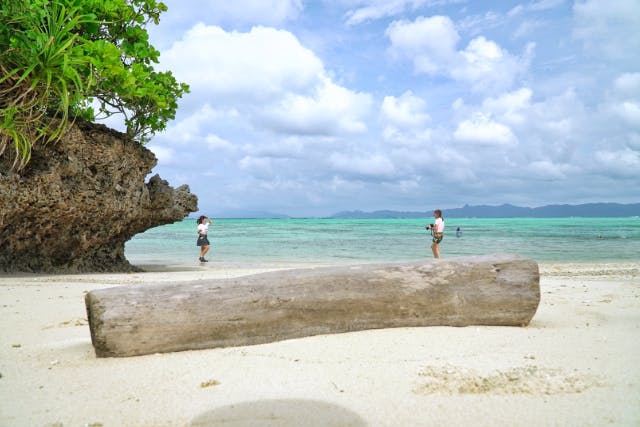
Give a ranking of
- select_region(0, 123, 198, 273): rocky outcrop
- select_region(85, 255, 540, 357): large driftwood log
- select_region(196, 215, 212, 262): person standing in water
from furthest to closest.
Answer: select_region(196, 215, 212, 262): person standing in water
select_region(0, 123, 198, 273): rocky outcrop
select_region(85, 255, 540, 357): large driftwood log

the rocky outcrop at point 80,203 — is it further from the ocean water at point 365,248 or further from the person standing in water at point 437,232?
the person standing in water at point 437,232

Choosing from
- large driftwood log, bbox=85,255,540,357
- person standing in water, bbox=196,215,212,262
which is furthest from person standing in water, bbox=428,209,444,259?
large driftwood log, bbox=85,255,540,357

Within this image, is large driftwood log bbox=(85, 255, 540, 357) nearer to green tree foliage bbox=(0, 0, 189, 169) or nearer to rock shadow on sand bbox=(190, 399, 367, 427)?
rock shadow on sand bbox=(190, 399, 367, 427)

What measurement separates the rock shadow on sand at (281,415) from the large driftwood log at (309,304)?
137 cm

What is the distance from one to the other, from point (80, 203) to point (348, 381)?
9.65m

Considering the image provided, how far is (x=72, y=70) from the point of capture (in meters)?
6.13

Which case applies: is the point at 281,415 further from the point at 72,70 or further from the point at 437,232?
the point at 437,232

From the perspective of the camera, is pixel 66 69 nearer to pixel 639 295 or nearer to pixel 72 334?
pixel 72 334

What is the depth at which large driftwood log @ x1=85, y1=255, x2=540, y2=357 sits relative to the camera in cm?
414

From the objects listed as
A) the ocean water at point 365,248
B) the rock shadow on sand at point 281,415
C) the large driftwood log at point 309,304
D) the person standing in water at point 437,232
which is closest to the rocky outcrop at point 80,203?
the ocean water at point 365,248

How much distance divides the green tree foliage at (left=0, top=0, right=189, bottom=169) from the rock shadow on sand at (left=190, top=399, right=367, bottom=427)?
17.2 feet

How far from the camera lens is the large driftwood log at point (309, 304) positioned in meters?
4.14

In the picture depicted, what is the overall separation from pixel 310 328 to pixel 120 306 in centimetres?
187

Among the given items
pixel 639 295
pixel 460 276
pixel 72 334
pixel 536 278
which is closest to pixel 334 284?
pixel 460 276
